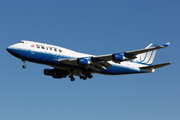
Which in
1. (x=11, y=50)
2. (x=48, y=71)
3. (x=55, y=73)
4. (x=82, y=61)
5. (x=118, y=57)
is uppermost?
(x=11, y=50)

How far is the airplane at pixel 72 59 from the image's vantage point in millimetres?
42094

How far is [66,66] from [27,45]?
7288mm

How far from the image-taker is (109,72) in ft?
164

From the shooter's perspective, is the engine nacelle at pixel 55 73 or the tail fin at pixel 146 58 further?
the tail fin at pixel 146 58

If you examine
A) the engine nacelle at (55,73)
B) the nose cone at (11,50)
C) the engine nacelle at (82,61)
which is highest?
the nose cone at (11,50)

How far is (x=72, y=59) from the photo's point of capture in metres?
44.1

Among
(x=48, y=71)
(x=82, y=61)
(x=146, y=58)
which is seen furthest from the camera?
(x=146, y=58)

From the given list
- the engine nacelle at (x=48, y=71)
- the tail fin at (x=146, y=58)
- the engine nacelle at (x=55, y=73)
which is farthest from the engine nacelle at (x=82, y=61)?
the tail fin at (x=146, y=58)

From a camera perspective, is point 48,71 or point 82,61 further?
A: point 48,71

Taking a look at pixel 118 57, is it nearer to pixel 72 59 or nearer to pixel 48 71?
pixel 72 59

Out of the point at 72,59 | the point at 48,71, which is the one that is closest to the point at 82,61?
the point at 72,59

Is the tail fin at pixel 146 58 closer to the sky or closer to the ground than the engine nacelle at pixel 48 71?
closer to the sky

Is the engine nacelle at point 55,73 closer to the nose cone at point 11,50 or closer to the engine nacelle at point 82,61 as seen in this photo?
the engine nacelle at point 82,61

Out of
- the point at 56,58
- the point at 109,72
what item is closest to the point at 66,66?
the point at 56,58
